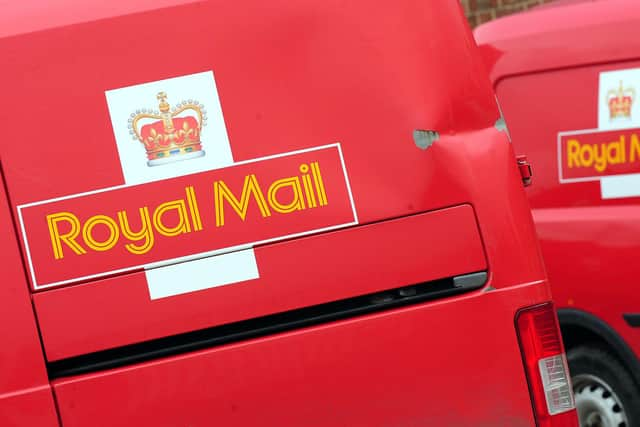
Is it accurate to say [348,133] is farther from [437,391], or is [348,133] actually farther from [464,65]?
[437,391]

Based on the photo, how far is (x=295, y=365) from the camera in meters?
3.49

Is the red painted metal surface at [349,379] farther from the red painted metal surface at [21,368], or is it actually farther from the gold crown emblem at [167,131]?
the gold crown emblem at [167,131]

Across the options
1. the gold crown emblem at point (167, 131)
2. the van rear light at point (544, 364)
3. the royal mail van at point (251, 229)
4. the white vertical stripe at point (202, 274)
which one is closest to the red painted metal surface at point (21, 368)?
the royal mail van at point (251, 229)

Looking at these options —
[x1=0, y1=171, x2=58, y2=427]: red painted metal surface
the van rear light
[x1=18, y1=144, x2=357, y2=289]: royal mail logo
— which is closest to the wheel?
the van rear light

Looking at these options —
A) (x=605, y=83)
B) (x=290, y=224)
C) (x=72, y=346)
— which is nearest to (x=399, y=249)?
(x=290, y=224)

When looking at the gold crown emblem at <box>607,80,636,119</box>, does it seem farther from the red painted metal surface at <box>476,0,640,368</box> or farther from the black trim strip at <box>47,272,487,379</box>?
the black trim strip at <box>47,272,487,379</box>

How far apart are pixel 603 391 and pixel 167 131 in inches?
134

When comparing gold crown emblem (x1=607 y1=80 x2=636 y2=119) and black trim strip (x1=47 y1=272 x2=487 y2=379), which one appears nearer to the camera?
black trim strip (x1=47 y1=272 x2=487 y2=379)

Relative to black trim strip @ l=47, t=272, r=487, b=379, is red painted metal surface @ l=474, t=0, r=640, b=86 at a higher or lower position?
higher

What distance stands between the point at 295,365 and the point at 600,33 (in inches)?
122

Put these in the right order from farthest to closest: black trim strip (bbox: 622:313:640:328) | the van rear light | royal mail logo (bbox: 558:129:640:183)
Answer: black trim strip (bbox: 622:313:640:328), royal mail logo (bbox: 558:129:640:183), the van rear light

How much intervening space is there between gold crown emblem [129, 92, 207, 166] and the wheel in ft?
10.7

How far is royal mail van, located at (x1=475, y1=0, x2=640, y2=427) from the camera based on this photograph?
589cm

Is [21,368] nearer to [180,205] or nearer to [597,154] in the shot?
[180,205]
